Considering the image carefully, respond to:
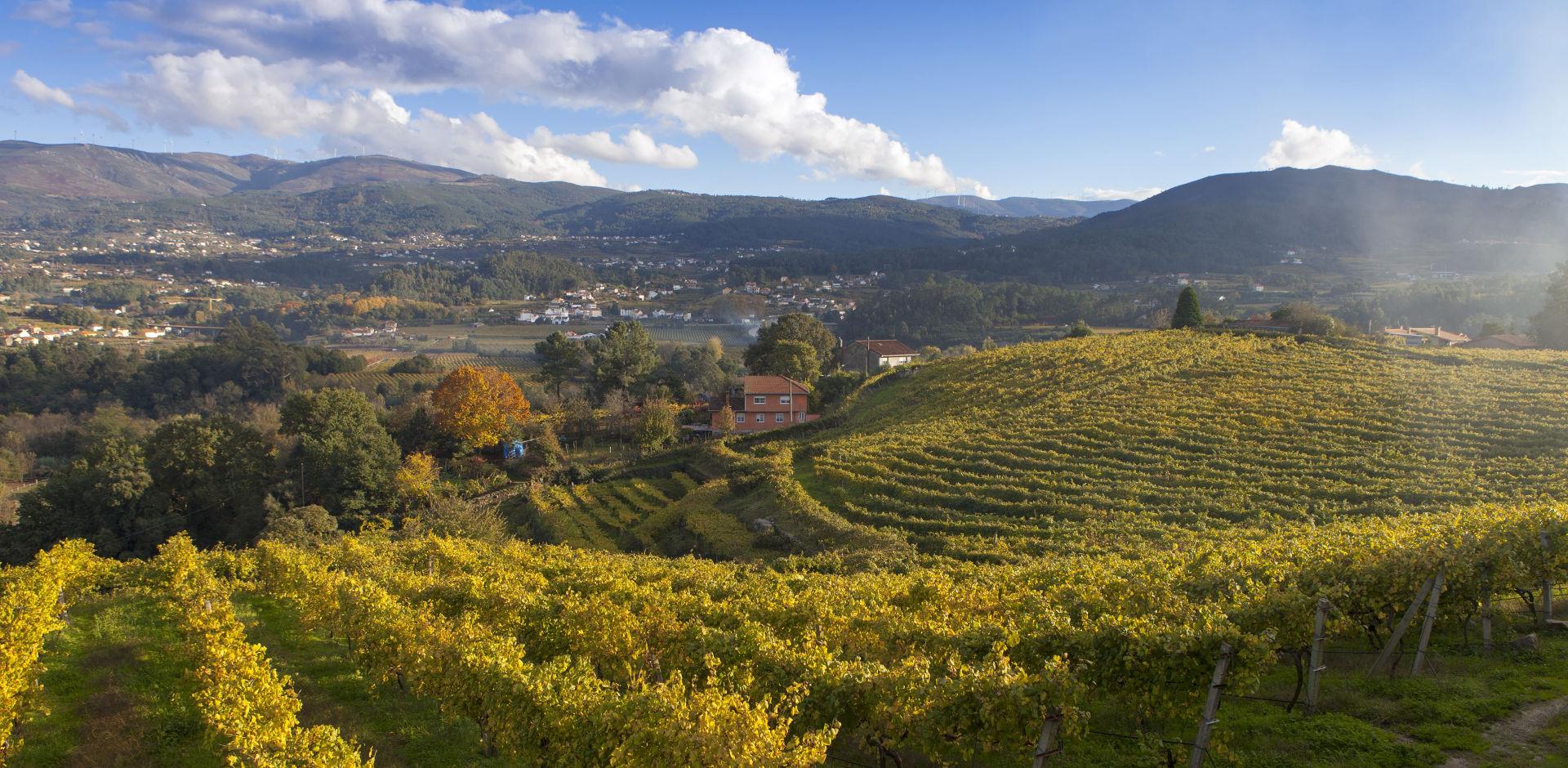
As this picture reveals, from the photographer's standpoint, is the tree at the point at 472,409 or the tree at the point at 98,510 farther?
the tree at the point at 472,409

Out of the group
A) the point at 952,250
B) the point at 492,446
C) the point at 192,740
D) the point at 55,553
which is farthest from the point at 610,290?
the point at 192,740

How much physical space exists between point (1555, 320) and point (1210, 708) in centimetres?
5245

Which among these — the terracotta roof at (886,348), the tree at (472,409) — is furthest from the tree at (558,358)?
the terracotta roof at (886,348)

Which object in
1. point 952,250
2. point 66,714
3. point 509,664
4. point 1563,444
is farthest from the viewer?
point 952,250

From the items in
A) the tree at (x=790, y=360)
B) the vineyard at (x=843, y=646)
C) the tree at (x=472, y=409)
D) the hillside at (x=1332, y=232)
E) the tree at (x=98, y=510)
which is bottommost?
the tree at (x=98, y=510)

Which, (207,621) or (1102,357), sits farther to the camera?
(1102,357)

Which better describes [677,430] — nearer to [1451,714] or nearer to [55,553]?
[55,553]

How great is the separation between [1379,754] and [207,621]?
16021mm

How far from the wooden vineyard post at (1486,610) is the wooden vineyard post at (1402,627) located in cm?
69

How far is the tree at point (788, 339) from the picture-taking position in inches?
2170

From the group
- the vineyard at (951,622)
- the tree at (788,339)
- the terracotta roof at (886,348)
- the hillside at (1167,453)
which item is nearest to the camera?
the vineyard at (951,622)

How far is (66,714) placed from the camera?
11523mm

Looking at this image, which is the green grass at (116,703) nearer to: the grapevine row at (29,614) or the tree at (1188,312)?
the grapevine row at (29,614)

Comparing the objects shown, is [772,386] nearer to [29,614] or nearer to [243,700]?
[29,614]
